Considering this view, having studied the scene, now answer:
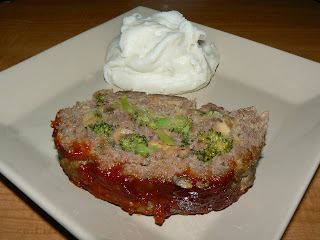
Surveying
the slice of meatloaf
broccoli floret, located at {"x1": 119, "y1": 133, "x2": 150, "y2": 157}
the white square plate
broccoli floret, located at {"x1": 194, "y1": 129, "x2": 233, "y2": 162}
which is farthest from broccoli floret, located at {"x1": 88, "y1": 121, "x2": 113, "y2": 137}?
broccoli floret, located at {"x1": 194, "y1": 129, "x2": 233, "y2": 162}

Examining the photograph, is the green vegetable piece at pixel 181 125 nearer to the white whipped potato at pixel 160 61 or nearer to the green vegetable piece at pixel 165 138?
the green vegetable piece at pixel 165 138

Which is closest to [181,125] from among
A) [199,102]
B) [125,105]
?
[125,105]

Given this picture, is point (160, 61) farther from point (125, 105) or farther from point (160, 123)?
point (160, 123)

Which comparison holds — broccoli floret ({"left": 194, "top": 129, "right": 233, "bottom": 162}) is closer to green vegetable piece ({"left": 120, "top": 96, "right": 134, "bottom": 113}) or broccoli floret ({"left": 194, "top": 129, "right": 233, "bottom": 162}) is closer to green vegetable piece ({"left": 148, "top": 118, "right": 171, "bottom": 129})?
green vegetable piece ({"left": 148, "top": 118, "right": 171, "bottom": 129})

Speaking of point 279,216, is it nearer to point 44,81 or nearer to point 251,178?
point 251,178

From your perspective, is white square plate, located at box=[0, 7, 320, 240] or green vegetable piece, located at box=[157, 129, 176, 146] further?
green vegetable piece, located at box=[157, 129, 176, 146]

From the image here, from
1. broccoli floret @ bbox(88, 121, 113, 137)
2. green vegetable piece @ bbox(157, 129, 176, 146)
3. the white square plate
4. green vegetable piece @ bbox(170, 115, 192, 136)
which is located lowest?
the white square plate

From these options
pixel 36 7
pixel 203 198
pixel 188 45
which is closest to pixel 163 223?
pixel 203 198
